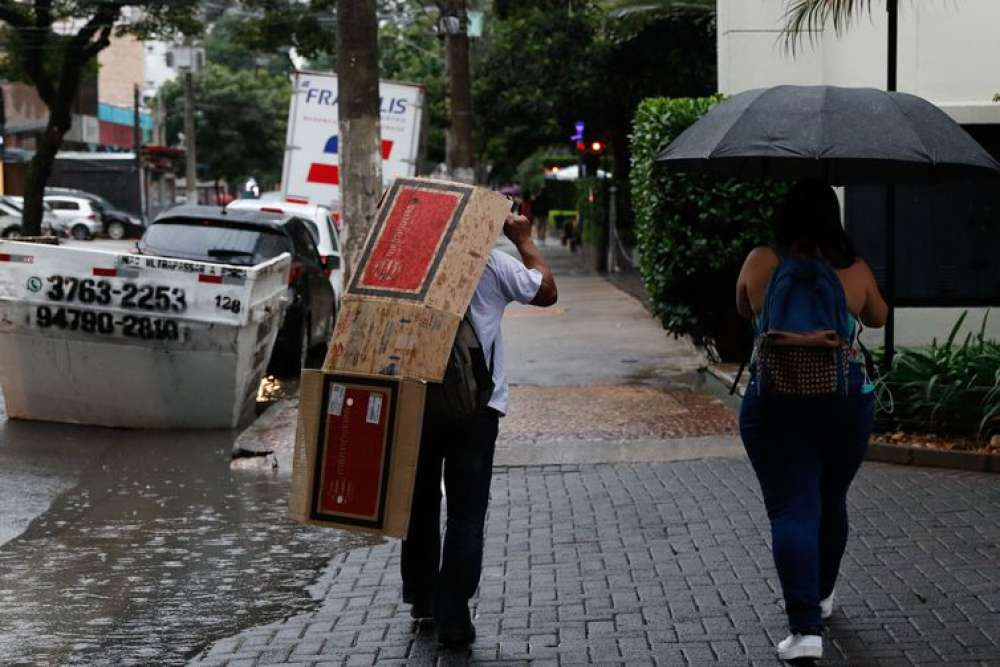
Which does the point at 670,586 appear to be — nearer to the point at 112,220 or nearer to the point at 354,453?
the point at 354,453

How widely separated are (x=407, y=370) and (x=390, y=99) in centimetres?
2194

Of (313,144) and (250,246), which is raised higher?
(313,144)

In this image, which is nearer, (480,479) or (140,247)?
(480,479)

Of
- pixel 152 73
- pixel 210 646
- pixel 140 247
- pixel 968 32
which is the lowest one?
pixel 210 646

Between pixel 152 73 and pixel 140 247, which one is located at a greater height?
pixel 152 73

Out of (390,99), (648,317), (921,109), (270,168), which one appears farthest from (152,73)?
(921,109)

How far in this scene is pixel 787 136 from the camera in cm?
660

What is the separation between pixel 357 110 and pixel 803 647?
10.7m

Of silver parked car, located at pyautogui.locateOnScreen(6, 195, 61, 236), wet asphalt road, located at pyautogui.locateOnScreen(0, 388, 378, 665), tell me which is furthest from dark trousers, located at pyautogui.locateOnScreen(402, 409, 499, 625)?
silver parked car, located at pyautogui.locateOnScreen(6, 195, 61, 236)

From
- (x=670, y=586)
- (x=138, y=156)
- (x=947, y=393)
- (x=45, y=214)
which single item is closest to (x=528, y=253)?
(x=670, y=586)

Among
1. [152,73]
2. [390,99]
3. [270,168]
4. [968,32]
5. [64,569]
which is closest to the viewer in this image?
[64,569]

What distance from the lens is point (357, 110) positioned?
1525cm

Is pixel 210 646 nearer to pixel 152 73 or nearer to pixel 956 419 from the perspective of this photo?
pixel 956 419

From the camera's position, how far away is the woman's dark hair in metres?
5.52
